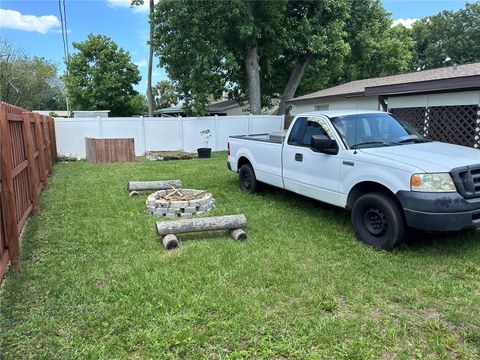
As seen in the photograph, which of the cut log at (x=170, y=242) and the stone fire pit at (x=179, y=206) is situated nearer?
the cut log at (x=170, y=242)

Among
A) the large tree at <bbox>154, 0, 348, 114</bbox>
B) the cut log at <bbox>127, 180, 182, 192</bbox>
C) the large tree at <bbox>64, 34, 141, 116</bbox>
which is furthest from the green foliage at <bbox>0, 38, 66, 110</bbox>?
the cut log at <bbox>127, 180, 182, 192</bbox>

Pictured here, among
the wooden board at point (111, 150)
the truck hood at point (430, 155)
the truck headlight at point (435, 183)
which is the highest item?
the truck hood at point (430, 155)

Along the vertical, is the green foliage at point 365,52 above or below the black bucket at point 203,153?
above

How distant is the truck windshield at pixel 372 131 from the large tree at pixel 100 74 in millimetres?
24755

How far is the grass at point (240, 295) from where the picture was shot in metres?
2.80

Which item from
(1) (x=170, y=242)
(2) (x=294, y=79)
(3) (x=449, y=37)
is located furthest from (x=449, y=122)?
(3) (x=449, y=37)

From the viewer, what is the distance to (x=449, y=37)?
3697cm

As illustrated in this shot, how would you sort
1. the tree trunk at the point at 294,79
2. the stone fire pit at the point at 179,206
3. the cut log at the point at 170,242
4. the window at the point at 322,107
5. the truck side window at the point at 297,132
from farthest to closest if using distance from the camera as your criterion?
the tree trunk at the point at 294,79, the window at the point at 322,107, the stone fire pit at the point at 179,206, the truck side window at the point at 297,132, the cut log at the point at 170,242

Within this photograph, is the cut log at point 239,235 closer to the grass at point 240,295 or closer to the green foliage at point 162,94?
the grass at point 240,295

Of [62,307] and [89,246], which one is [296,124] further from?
[62,307]

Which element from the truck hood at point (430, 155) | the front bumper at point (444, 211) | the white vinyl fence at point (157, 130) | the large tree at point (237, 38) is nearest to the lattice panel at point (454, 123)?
the truck hood at point (430, 155)

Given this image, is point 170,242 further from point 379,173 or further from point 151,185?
point 151,185

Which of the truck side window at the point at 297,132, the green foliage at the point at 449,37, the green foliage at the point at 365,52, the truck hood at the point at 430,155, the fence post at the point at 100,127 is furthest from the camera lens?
the green foliage at the point at 449,37

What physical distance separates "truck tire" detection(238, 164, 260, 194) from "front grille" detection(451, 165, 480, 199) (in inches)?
163
